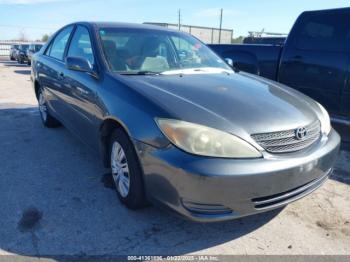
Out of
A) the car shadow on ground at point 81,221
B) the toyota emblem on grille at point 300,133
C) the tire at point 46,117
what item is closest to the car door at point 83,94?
the car shadow on ground at point 81,221

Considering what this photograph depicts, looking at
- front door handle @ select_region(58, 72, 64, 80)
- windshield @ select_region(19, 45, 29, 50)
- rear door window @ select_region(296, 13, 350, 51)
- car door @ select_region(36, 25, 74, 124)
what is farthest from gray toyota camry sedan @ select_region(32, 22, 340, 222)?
windshield @ select_region(19, 45, 29, 50)

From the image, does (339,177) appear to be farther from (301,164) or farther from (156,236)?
(156,236)

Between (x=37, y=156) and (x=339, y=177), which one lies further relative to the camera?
(x=37, y=156)

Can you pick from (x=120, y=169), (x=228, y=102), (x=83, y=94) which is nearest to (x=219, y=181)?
(x=228, y=102)

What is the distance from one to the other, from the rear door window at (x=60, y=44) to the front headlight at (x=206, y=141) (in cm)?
283

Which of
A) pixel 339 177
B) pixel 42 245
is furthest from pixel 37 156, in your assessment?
pixel 339 177

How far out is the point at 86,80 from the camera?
364 cm

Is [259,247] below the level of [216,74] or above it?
below

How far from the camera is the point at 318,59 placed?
4957 mm

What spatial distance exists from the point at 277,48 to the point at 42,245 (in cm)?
433

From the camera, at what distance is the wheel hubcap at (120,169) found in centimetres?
311

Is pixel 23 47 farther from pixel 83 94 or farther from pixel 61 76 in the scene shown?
A: pixel 83 94

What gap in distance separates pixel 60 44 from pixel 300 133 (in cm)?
360

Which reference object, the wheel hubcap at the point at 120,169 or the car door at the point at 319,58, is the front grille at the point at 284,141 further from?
the car door at the point at 319,58
